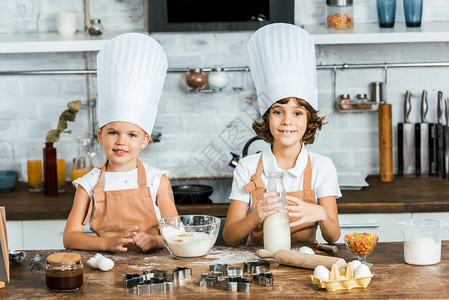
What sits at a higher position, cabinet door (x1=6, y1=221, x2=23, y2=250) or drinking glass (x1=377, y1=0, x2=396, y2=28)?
drinking glass (x1=377, y1=0, x2=396, y2=28)

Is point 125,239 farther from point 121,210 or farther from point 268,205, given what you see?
point 268,205

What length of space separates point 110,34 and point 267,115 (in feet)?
4.72

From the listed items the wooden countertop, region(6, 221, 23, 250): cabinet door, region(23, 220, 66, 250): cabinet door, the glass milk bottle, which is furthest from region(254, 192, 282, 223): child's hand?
region(6, 221, 23, 250): cabinet door

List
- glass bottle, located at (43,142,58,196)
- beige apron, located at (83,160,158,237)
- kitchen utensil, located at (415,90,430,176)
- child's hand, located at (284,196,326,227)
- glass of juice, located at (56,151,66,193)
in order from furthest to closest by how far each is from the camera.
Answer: kitchen utensil, located at (415,90,430,176)
glass of juice, located at (56,151,66,193)
glass bottle, located at (43,142,58,196)
beige apron, located at (83,160,158,237)
child's hand, located at (284,196,326,227)

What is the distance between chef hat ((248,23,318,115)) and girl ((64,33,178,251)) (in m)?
0.34

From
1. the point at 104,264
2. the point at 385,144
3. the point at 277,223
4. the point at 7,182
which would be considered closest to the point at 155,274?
the point at 104,264

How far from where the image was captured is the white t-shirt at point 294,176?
2342 mm

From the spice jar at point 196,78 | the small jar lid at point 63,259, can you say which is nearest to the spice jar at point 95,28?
the spice jar at point 196,78

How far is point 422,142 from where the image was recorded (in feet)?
12.0

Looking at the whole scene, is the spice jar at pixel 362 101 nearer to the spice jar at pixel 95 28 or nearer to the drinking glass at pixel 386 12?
the drinking glass at pixel 386 12

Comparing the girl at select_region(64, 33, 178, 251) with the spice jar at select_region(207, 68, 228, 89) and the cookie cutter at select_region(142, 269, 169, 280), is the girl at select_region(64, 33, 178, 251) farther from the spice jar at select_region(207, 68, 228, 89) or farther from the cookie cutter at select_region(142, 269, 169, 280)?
the spice jar at select_region(207, 68, 228, 89)

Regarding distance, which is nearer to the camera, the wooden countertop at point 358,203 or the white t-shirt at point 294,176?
the white t-shirt at point 294,176

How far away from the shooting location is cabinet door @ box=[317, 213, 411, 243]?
3.10 m

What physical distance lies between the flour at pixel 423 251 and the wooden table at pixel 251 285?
0.02 m
